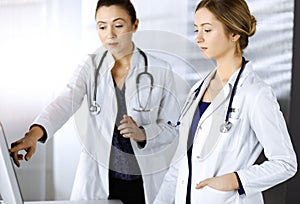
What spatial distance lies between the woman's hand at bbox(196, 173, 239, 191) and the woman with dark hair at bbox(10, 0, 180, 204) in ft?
1.10

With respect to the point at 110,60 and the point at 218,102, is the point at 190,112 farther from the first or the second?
the point at 110,60

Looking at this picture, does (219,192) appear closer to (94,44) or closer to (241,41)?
(241,41)

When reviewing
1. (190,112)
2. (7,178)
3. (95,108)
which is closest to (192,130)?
(190,112)

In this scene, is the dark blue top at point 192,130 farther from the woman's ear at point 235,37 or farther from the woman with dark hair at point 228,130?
the woman's ear at point 235,37

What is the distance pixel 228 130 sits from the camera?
4.90 feet

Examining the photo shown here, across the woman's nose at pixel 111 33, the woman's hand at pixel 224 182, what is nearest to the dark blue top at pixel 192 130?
the woman's hand at pixel 224 182

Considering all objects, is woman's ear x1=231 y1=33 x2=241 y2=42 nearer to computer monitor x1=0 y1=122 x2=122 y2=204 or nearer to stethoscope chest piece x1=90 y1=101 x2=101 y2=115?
stethoscope chest piece x1=90 y1=101 x2=101 y2=115

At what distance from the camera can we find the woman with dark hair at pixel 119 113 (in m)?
1.81

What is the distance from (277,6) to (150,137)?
2.60 feet

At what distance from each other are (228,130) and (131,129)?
43 cm

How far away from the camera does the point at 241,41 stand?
1597 millimetres

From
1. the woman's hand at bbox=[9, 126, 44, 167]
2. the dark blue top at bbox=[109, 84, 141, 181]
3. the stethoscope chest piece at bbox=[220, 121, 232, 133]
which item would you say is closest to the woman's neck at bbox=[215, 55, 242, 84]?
the stethoscope chest piece at bbox=[220, 121, 232, 133]

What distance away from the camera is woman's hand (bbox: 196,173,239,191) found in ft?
4.70

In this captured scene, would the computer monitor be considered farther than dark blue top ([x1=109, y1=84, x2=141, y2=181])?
No
